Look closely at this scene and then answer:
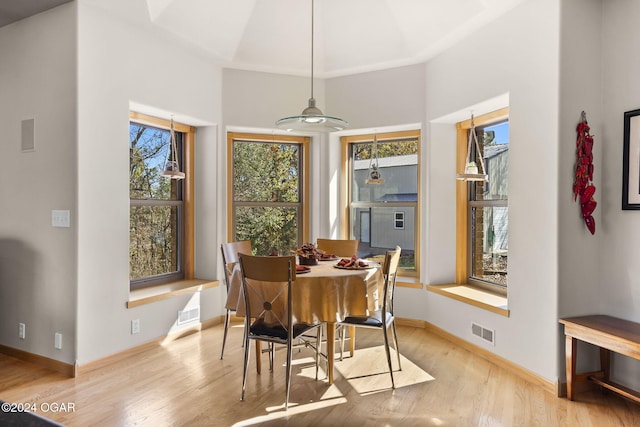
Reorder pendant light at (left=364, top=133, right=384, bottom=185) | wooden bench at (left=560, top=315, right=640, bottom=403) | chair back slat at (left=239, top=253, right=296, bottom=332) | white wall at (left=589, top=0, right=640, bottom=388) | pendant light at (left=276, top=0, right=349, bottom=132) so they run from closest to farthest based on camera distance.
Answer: wooden bench at (left=560, top=315, right=640, bottom=403) → chair back slat at (left=239, top=253, right=296, bottom=332) → white wall at (left=589, top=0, right=640, bottom=388) → pendant light at (left=276, top=0, right=349, bottom=132) → pendant light at (left=364, top=133, right=384, bottom=185)

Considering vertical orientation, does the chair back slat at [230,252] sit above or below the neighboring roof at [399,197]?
below

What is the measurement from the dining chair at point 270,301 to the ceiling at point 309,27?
2.37 meters

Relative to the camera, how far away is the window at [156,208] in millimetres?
3994

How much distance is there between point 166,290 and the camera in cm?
403

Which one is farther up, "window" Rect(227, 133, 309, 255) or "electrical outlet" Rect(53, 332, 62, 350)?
"window" Rect(227, 133, 309, 255)

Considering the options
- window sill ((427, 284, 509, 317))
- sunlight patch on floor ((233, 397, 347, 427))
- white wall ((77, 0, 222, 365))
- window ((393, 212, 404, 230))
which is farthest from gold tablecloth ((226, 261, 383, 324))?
window ((393, 212, 404, 230))

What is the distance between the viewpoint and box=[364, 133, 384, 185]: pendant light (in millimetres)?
4562

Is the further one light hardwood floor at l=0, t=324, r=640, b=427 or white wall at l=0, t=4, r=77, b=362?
white wall at l=0, t=4, r=77, b=362

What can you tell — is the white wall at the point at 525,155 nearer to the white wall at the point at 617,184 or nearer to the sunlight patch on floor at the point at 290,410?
the white wall at the point at 617,184

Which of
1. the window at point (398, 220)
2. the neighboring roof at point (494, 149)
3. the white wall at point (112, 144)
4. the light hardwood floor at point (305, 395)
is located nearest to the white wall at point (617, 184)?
the light hardwood floor at point (305, 395)

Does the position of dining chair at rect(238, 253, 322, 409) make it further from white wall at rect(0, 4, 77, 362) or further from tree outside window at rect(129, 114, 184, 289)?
tree outside window at rect(129, 114, 184, 289)

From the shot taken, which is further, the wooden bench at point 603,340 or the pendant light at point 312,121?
the pendant light at point 312,121

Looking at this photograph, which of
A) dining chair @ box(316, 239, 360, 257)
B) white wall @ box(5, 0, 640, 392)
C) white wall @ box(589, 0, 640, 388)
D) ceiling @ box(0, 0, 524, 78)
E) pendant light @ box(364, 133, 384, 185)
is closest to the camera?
white wall @ box(589, 0, 640, 388)

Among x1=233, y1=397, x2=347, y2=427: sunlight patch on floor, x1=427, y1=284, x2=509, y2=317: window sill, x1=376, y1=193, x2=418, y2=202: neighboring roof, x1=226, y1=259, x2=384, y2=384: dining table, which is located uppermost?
x1=376, y1=193, x2=418, y2=202: neighboring roof
